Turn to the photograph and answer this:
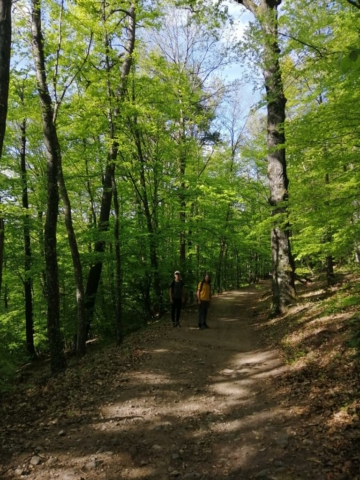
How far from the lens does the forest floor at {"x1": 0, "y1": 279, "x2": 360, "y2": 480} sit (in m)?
3.90

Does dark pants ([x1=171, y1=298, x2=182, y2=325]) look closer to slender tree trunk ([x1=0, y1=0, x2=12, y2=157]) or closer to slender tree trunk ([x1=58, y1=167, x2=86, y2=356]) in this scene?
A: slender tree trunk ([x1=58, y1=167, x2=86, y2=356])

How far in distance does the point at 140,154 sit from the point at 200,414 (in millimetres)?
10180

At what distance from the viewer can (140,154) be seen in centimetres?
1328

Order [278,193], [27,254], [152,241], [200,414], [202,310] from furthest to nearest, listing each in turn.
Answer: [27,254] → [152,241] → [202,310] → [278,193] → [200,414]

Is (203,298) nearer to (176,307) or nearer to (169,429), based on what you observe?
(176,307)

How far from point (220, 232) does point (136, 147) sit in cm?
632

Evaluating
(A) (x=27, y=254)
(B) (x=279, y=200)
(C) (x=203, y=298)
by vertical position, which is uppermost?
(B) (x=279, y=200)

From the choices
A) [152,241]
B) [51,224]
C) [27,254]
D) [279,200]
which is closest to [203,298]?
[152,241]

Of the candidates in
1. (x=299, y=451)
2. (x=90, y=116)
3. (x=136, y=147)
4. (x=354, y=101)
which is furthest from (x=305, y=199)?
(x=136, y=147)

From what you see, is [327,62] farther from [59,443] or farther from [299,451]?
[59,443]

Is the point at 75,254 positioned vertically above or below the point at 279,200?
below

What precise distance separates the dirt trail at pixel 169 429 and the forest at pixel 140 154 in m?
2.84

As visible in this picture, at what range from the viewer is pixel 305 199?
8.36 m

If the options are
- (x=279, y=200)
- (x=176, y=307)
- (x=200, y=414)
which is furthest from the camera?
(x=176, y=307)
